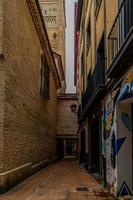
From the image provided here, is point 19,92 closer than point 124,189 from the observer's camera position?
No

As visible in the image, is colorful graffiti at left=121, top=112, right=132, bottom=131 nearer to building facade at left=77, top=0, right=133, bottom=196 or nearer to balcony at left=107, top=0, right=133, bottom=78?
building facade at left=77, top=0, right=133, bottom=196

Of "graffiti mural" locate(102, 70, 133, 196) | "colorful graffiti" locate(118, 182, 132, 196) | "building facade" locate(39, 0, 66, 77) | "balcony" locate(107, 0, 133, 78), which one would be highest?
"building facade" locate(39, 0, 66, 77)

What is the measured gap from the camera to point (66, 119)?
40.1m

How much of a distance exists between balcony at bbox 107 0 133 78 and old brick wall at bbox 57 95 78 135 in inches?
1138

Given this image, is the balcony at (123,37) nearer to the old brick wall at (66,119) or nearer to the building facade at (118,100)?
the building facade at (118,100)

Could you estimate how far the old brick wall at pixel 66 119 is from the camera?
3977 centimetres

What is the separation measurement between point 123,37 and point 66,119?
3128 centimetres

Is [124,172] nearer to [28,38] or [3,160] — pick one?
[3,160]

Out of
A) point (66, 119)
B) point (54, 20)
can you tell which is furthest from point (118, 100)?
point (54, 20)

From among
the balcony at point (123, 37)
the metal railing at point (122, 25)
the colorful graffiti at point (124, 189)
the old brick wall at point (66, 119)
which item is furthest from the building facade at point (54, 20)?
the colorful graffiti at point (124, 189)

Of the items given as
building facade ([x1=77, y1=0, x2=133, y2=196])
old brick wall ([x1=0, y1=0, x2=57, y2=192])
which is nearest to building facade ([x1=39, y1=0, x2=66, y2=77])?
old brick wall ([x1=0, y1=0, x2=57, y2=192])

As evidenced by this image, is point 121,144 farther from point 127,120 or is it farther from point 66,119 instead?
point 66,119

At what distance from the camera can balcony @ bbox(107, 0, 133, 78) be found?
307 inches

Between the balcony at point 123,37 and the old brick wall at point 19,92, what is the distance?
3.46 meters
